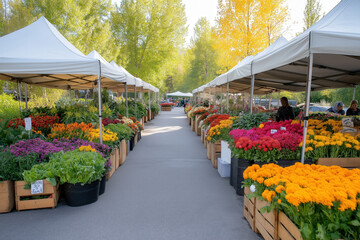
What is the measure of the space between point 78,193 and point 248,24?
46.2 ft

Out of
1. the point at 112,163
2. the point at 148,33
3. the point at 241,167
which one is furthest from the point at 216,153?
the point at 148,33

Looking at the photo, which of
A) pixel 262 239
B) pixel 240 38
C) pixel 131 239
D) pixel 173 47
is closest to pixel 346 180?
pixel 262 239

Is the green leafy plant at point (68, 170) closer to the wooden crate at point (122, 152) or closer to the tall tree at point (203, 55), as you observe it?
the wooden crate at point (122, 152)

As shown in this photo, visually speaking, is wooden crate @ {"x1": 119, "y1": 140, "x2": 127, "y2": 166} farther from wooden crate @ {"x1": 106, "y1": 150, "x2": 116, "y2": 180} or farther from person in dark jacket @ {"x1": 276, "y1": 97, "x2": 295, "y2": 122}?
person in dark jacket @ {"x1": 276, "y1": 97, "x2": 295, "y2": 122}

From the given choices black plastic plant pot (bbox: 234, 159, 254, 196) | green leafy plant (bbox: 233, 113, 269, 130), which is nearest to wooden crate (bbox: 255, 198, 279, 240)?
black plastic plant pot (bbox: 234, 159, 254, 196)

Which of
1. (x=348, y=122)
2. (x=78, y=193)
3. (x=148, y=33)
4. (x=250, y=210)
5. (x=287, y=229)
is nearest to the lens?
(x=287, y=229)

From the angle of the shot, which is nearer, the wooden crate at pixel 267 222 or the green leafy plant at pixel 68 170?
the wooden crate at pixel 267 222

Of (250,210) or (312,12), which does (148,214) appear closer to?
(250,210)

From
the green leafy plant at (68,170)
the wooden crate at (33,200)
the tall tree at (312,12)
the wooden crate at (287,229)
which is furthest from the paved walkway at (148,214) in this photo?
the tall tree at (312,12)

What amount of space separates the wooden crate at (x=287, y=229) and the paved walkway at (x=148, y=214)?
69 centimetres

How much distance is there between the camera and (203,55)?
32.0m

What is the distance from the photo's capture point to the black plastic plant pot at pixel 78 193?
12.2 ft

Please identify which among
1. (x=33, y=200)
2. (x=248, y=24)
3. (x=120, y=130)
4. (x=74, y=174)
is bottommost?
(x=33, y=200)

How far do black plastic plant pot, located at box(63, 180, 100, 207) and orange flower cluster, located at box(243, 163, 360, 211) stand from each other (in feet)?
8.19
